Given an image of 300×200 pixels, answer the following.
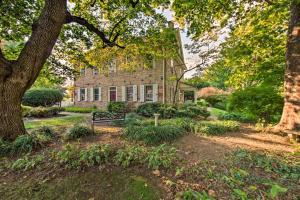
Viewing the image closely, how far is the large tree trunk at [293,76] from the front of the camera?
16.3 feet

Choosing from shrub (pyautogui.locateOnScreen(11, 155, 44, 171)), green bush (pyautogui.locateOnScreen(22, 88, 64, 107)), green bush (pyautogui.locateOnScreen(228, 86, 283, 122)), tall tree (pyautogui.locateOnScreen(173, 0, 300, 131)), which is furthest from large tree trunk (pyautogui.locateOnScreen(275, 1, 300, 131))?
green bush (pyautogui.locateOnScreen(22, 88, 64, 107))

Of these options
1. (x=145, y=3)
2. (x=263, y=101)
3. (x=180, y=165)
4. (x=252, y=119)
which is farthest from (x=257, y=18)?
(x=180, y=165)

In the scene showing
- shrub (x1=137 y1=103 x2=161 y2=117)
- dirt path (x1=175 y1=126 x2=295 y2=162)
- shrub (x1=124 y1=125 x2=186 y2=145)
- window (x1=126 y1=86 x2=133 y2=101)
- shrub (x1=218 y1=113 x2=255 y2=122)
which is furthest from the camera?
window (x1=126 y1=86 x2=133 y2=101)

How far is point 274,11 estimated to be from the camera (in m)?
5.56

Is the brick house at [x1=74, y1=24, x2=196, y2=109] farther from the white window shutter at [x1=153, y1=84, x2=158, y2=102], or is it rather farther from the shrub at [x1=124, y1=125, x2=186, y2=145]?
the shrub at [x1=124, y1=125, x2=186, y2=145]

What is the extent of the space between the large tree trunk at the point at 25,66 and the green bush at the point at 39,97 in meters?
13.2

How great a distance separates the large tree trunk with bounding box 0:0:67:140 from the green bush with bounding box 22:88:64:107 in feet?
43.2

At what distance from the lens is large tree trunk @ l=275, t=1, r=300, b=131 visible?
16.3 feet

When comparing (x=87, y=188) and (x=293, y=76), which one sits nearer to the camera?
(x=87, y=188)

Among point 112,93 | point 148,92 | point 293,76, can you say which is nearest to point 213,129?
point 293,76

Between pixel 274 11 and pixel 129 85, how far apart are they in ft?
37.0

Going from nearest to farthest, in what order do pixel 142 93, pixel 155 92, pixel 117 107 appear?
pixel 155 92 < pixel 142 93 < pixel 117 107

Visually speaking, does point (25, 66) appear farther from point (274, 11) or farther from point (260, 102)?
point (260, 102)

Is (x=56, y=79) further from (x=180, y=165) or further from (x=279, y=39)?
(x=279, y=39)
